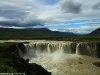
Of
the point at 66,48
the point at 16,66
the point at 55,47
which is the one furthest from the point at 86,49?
the point at 16,66

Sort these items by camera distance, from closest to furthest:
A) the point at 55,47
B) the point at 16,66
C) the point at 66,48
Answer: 1. the point at 16,66
2. the point at 66,48
3. the point at 55,47

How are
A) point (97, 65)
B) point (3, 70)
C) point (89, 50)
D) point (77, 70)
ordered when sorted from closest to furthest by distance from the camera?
point (3, 70), point (77, 70), point (97, 65), point (89, 50)

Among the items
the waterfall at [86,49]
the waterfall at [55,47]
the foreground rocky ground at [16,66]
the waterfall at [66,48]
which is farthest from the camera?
the waterfall at [55,47]

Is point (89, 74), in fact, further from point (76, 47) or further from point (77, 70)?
point (76, 47)

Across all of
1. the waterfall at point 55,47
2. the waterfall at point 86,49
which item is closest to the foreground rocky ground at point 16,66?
the waterfall at point 55,47

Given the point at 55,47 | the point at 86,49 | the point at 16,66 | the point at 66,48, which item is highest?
the point at 16,66

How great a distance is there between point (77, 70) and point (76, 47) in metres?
27.2

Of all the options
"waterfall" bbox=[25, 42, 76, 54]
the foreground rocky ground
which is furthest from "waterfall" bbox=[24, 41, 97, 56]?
the foreground rocky ground

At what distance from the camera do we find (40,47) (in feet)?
233

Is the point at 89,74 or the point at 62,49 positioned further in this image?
the point at 62,49

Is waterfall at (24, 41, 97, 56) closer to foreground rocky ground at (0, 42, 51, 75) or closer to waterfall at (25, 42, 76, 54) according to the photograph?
waterfall at (25, 42, 76, 54)

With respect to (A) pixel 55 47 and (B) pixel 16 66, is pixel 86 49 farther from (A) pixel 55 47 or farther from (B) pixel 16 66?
(B) pixel 16 66

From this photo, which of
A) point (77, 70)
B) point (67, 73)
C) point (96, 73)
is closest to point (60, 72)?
point (67, 73)

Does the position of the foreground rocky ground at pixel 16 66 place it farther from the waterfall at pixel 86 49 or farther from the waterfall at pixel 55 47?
the waterfall at pixel 86 49
